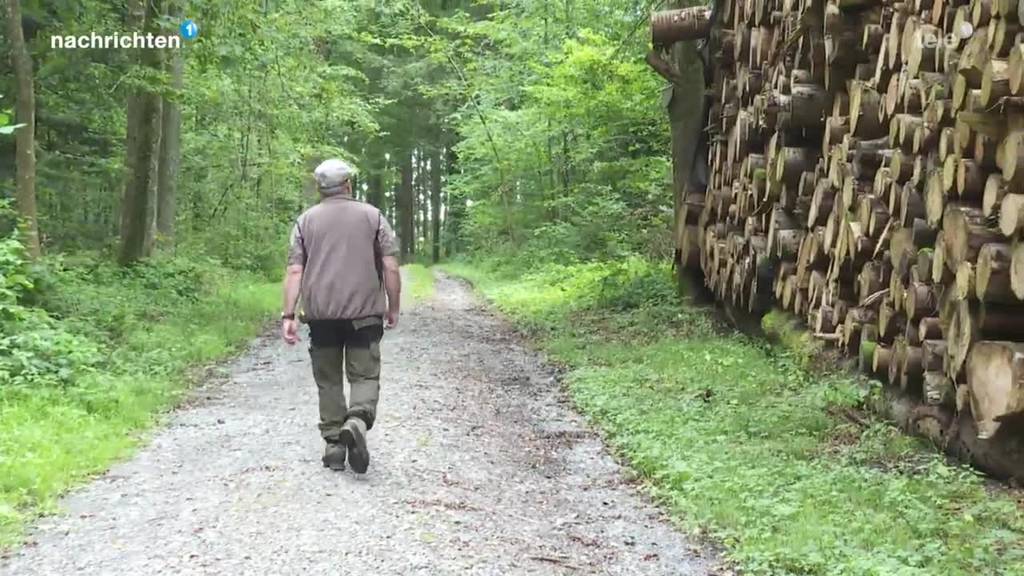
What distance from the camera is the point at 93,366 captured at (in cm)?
879

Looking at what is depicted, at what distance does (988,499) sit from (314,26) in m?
19.0

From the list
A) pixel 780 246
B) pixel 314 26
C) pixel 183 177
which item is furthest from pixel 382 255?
pixel 183 177

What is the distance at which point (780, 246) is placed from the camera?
368 inches

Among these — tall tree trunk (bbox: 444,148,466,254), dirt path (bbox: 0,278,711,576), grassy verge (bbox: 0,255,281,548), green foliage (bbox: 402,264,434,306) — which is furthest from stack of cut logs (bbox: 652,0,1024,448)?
tall tree trunk (bbox: 444,148,466,254)

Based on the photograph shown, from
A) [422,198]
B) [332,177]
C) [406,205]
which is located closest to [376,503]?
[332,177]

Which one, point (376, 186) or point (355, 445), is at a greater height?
point (376, 186)

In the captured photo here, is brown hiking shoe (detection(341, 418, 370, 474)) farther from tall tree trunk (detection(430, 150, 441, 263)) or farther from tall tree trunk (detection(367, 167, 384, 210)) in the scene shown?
tall tree trunk (detection(430, 150, 441, 263))

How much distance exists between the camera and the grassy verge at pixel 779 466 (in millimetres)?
4492

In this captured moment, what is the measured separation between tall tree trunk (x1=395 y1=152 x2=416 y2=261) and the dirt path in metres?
33.8

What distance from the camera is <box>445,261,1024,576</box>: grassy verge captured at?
449cm

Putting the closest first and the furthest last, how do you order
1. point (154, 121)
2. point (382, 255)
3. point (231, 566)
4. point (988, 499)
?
1. point (231, 566)
2. point (988, 499)
3. point (382, 255)
4. point (154, 121)

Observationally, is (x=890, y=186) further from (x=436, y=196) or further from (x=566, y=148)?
(x=436, y=196)

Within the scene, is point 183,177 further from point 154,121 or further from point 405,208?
point 405,208

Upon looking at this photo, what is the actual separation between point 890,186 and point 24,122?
28.8 ft
